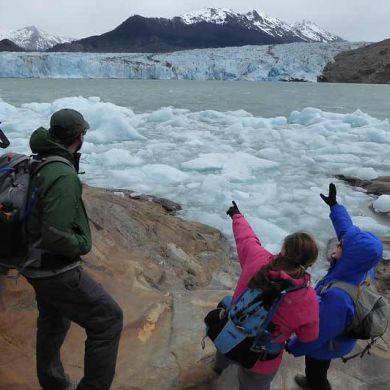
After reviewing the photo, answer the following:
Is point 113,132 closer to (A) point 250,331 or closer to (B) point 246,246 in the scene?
(B) point 246,246

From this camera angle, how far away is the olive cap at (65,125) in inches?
75.2

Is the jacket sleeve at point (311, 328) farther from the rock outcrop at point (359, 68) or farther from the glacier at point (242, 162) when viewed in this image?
the rock outcrop at point (359, 68)

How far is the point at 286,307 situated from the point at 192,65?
203 feet

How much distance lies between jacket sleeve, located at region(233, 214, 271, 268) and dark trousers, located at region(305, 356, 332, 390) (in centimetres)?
67

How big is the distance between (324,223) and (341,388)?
3.82 metres

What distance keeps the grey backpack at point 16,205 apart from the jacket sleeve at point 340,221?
4.67 ft

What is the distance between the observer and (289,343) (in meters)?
2.42

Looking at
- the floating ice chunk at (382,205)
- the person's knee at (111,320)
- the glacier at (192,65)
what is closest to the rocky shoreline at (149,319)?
the person's knee at (111,320)

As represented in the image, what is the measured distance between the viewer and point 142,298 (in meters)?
3.26

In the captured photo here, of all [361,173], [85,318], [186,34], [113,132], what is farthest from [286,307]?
[186,34]

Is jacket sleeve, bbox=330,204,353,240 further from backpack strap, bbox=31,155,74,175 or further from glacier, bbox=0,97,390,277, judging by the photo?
glacier, bbox=0,97,390,277

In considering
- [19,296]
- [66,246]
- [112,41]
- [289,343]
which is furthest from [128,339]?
[112,41]

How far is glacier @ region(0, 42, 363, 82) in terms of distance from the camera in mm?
54656

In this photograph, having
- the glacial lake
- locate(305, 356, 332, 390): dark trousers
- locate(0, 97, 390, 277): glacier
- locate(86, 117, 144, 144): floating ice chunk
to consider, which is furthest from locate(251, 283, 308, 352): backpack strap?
the glacial lake
